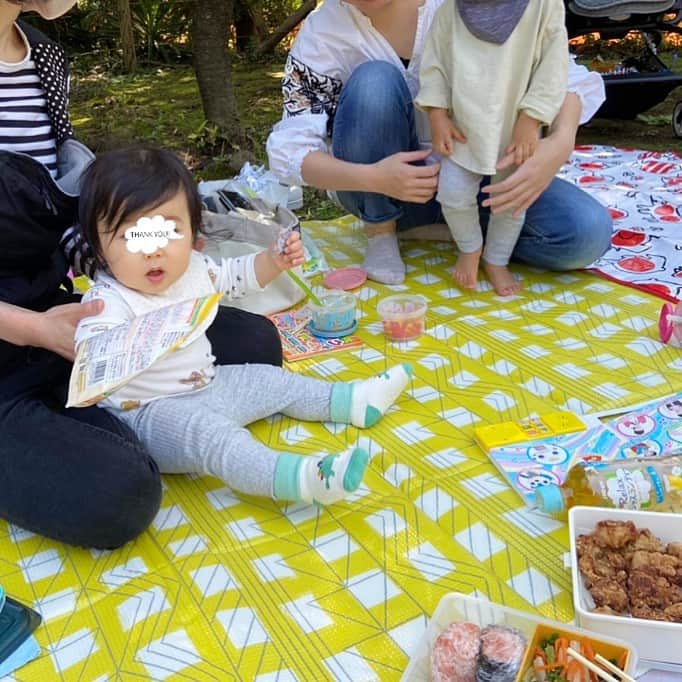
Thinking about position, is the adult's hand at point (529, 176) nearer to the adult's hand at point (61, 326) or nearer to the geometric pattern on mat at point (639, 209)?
the geometric pattern on mat at point (639, 209)

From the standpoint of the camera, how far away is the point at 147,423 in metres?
1.19

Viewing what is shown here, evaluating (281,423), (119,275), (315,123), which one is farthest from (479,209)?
(119,275)

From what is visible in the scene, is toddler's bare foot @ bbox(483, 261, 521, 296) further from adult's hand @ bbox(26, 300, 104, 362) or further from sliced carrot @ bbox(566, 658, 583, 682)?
sliced carrot @ bbox(566, 658, 583, 682)

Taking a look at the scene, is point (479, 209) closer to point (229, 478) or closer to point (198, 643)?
point (229, 478)

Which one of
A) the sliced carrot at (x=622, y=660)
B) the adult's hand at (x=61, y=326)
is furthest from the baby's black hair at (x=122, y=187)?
the sliced carrot at (x=622, y=660)

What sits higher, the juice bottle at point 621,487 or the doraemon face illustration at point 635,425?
the juice bottle at point 621,487

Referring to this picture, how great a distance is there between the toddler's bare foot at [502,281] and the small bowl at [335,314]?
0.37 metres

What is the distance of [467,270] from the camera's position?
180 centimetres

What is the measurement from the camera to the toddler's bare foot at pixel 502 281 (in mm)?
1782

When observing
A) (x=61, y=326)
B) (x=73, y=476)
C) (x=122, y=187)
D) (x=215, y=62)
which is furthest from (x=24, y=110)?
(x=215, y=62)

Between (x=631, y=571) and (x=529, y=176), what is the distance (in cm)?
99

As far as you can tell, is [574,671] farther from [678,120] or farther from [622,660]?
[678,120]

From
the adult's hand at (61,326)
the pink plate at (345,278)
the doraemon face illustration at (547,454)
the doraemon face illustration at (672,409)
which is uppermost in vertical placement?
the adult's hand at (61,326)

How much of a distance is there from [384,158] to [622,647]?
127 cm
